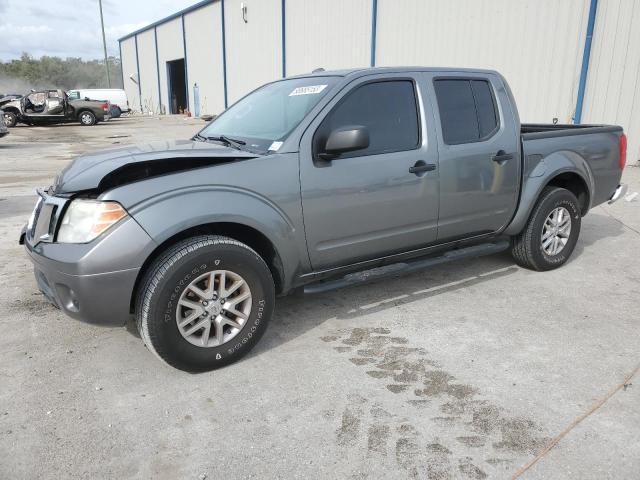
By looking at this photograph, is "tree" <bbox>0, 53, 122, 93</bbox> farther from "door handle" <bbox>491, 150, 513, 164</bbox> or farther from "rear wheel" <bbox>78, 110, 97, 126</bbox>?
"door handle" <bbox>491, 150, 513, 164</bbox>

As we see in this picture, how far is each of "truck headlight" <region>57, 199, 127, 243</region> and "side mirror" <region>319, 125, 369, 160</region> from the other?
128 centimetres

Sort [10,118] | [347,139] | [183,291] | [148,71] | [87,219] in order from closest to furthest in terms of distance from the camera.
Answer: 1. [87,219]
2. [183,291]
3. [347,139]
4. [10,118]
5. [148,71]

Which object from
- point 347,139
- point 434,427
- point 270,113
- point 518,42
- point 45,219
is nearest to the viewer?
point 434,427

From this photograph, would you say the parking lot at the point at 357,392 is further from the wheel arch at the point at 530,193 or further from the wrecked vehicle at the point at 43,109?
the wrecked vehicle at the point at 43,109

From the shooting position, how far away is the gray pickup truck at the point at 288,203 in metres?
2.73

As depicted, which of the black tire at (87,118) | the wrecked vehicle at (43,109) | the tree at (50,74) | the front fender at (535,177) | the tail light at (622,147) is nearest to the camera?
the front fender at (535,177)

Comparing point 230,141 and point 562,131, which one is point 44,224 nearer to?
point 230,141

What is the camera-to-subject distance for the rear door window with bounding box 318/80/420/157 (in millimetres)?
3412

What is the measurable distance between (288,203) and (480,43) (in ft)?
37.3

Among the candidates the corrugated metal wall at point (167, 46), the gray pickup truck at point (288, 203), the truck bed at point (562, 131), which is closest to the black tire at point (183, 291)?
the gray pickup truck at point (288, 203)

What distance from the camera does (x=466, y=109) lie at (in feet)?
13.2

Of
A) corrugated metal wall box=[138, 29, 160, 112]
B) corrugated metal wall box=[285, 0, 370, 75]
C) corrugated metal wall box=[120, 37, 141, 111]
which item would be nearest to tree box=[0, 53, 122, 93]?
corrugated metal wall box=[120, 37, 141, 111]

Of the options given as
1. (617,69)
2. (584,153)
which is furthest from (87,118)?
(584,153)

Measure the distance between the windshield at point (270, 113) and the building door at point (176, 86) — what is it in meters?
34.6
